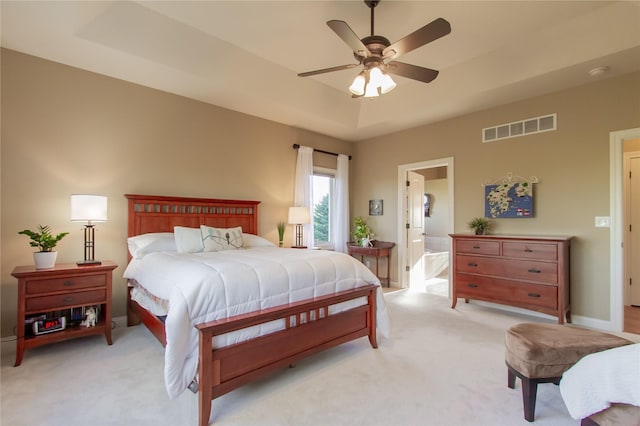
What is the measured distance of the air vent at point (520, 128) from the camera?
3.89 metres

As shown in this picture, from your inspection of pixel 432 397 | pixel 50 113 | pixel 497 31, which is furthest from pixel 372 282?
pixel 50 113

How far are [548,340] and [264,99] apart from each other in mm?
3893

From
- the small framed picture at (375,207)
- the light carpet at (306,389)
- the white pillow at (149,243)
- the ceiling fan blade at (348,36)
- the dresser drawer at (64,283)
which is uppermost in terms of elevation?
the ceiling fan blade at (348,36)

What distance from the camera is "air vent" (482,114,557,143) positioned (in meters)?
3.89

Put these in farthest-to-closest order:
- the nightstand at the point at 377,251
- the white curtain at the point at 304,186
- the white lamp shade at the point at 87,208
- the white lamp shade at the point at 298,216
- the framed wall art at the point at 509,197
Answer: the nightstand at the point at 377,251 → the white curtain at the point at 304,186 → the white lamp shade at the point at 298,216 → the framed wall art at the point at 509,197 → the white lamp shade at the point at 87,208

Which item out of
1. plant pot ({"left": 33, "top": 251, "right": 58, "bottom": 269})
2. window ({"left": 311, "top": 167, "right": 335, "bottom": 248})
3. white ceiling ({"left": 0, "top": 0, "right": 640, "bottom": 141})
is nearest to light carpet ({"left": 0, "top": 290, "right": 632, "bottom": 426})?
plant pot ({"left": 33, "top": 251, "right": 58, "bottom": 269})

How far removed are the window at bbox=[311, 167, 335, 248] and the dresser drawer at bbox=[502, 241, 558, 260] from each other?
3067mm

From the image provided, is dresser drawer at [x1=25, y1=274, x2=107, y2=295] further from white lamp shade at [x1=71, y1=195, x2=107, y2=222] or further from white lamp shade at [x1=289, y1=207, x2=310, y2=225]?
white lamp shade at [x1=289, y1=207, x2=310, y2=225]

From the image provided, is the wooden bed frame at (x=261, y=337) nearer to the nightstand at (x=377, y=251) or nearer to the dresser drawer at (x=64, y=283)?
the dresser drawer at (x=64, y=283)

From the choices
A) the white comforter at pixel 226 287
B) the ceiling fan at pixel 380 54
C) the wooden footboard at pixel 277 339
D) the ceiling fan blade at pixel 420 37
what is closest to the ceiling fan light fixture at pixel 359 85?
the ceiling fan at pixel 380 54

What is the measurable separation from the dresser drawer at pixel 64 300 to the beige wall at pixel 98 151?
2.27 ft

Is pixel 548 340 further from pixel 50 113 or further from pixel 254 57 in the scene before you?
pixel 50 113

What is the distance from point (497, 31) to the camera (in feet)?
10.5

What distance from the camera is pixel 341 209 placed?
19.6 feet
